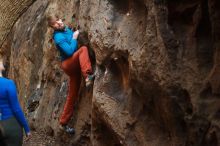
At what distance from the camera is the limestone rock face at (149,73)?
577 cm

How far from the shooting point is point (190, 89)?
5.89 meters

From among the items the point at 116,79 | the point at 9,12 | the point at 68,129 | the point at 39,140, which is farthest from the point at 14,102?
the point at 9,12

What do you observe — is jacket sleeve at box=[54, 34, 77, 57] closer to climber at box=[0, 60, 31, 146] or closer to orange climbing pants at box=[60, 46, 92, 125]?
orange climbing pants at box=[60, 46, 92, 125]

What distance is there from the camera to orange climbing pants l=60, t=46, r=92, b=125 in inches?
302

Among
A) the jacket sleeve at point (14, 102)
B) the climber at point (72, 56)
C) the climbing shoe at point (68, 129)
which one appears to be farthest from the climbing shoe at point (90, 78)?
the jacket sleeve at point (14, 102)

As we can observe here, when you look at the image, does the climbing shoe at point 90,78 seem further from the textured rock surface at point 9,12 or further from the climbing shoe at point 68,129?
the textured rock surface at point 9,12

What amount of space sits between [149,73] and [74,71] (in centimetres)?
215

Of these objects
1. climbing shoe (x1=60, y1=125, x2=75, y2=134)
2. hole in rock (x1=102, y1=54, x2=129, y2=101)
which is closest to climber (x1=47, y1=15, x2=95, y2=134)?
hole in rock (x1=102, y1=54, x2=129, y2=101)

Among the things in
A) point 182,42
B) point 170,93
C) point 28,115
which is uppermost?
point 182,42

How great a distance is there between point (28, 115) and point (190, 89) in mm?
5949

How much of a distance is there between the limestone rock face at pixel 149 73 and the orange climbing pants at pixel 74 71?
0.15 meters

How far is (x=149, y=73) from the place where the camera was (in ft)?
20.7

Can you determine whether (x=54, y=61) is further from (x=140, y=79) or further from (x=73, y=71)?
(x=140, y=79)

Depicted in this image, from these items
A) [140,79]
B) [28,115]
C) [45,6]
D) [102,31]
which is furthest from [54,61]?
[140,79]
